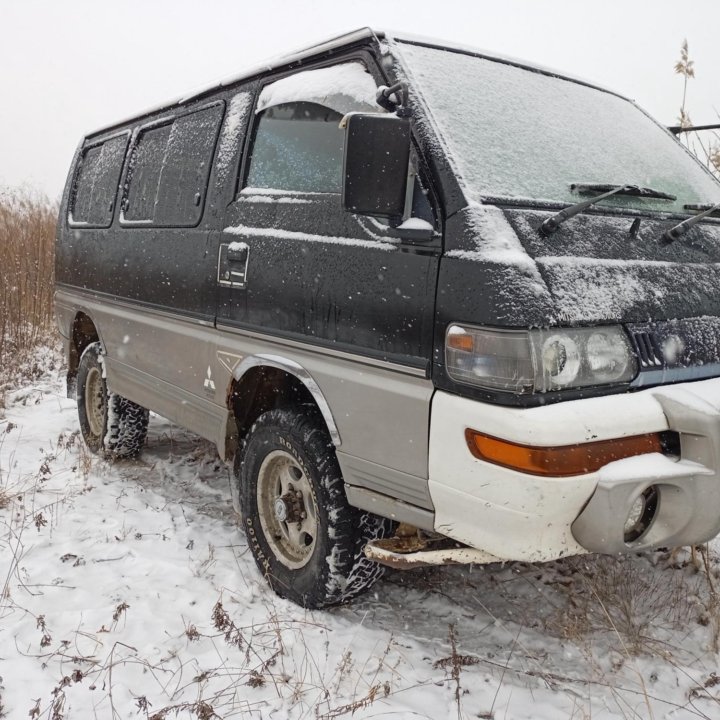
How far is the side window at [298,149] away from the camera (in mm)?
2740

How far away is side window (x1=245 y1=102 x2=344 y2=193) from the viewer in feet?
8.99

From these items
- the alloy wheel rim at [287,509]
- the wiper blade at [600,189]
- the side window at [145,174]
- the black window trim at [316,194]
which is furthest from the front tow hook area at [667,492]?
the side window at [145,174]

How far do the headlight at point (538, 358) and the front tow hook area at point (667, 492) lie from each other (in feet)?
0.68

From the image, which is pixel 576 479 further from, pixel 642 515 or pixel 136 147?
pixel 136 147

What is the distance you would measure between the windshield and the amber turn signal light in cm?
81

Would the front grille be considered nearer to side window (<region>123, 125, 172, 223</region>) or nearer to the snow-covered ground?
the snow-covered ground

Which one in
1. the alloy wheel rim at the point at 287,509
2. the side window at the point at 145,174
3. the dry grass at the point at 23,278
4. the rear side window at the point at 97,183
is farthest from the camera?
the dry grass at the point at 23,278

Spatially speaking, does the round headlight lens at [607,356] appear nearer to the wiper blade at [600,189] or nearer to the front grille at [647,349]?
the front grille at [647,349]

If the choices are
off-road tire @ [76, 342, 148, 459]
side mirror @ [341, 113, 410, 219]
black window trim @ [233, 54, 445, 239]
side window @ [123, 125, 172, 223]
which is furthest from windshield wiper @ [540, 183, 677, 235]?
off-road tire @ [76, 342, 148, 459]

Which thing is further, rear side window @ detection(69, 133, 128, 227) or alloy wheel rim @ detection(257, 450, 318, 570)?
rear side window @ detection(69, 133, 128, 227)

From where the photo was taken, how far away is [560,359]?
207cm

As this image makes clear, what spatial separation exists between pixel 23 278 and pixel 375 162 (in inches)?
309

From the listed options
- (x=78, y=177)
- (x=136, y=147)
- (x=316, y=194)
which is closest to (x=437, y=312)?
(x=316, y=194)

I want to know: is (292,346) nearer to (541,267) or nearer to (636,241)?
(541,267)
